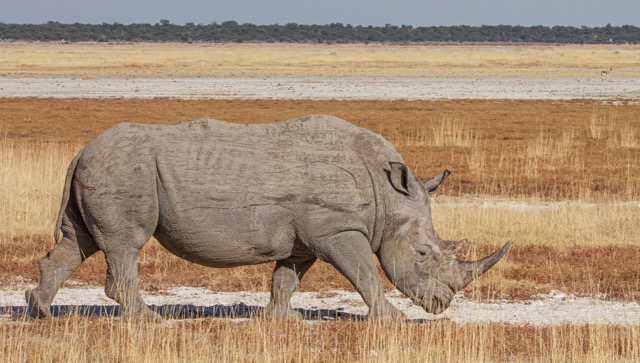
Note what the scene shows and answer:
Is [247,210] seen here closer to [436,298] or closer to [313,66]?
[436,298]

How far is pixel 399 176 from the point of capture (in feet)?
29.9

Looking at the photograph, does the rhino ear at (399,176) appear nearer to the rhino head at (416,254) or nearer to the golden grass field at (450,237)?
the rhino head at (416,254)

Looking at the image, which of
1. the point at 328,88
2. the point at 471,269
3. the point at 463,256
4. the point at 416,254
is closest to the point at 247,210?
the point at 416,254

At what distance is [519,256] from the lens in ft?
42.4

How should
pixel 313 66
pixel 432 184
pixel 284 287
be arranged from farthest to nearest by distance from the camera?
pixel 313 66, pixel 284 287, pixel 432 184

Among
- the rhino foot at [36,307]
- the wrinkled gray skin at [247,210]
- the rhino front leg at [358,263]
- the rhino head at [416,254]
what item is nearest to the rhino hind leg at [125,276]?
the wrinkled gray skin at [247,210]

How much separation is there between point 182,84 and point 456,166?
3668 centimetres

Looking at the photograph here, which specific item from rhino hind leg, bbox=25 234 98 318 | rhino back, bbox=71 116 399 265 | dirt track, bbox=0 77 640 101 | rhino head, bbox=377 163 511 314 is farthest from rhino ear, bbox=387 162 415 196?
dirt track, bbox=0 77 640 101

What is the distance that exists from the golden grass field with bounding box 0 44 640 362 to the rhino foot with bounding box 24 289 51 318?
0.36 feet

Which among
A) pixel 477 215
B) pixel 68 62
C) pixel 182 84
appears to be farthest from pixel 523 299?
pixel 68 62

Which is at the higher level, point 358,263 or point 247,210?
point 247,210

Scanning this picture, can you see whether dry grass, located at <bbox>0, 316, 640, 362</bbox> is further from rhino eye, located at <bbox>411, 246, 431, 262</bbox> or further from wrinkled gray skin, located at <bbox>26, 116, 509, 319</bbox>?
rhino eye, located at <bbox>411, 246, 431, 262</bbox>

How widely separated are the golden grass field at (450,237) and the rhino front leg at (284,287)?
0.30m

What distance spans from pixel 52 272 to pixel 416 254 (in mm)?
2936
